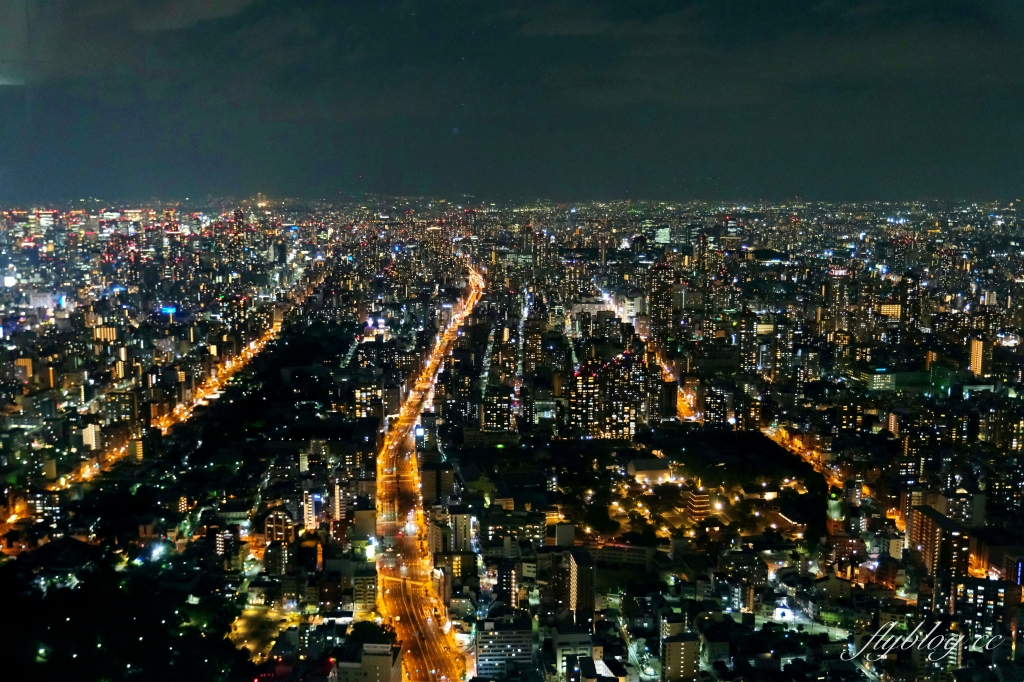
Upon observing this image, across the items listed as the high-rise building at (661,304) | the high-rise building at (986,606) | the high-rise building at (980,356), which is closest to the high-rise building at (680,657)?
the high-rise building at (986,606)

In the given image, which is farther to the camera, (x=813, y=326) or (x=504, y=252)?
(x=504, y=252)

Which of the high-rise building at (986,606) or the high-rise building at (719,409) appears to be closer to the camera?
the high-rise building at (986,606)

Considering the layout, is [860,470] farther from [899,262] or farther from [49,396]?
[49,396]

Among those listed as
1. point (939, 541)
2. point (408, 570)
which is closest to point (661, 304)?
point (939, 541)

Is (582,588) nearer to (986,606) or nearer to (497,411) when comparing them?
(986,606)

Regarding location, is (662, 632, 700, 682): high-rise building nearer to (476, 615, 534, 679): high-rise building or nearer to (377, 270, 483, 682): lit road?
(476, 615, 534, 679): high-rise building

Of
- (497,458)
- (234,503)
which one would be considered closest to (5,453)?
(234,503)

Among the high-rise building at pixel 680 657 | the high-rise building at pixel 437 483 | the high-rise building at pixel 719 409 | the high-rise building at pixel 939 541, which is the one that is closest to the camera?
the high-rise building at pixel 680 657

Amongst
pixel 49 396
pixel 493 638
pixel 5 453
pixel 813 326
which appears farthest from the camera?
pixel 813 326

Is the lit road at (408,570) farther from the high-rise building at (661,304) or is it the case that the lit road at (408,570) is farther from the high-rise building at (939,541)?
the high-rise building at (661,304)
